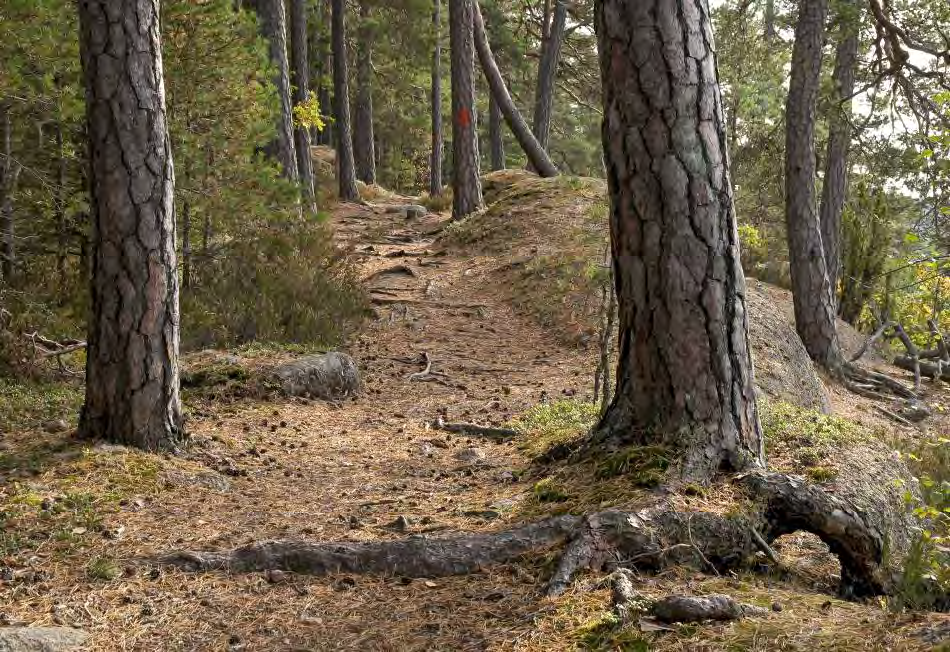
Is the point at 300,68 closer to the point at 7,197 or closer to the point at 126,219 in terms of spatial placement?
the point at 7,197

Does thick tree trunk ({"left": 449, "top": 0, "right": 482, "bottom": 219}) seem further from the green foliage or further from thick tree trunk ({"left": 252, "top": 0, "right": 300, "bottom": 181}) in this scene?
the green foliage

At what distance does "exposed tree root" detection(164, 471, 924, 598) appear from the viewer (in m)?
3.44

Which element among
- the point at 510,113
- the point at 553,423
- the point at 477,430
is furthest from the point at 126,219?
the point at 510,113

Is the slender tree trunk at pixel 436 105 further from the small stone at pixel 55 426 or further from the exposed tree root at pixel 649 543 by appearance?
the exposed tree root at pixel 649 543

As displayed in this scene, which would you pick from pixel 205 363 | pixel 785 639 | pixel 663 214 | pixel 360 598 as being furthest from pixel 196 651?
pixel 205 363

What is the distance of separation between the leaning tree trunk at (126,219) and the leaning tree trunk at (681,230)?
2.68m

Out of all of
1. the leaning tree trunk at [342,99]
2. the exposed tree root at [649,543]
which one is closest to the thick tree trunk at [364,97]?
the leaning tree trunk at [342,99]

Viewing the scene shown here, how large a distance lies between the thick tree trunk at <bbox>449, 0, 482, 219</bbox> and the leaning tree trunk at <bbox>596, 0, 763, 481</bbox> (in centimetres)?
1141

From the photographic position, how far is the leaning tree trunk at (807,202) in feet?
33.8

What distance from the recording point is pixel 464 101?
50.3 feet

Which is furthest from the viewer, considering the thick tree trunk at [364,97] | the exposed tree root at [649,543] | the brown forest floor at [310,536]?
the thick tree trunk at [364,97]

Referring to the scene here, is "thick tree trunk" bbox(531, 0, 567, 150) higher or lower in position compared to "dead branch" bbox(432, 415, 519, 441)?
higher

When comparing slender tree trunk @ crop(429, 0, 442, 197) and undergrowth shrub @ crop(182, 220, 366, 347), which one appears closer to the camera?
Result: undergrowth shrub @ crop(182, 220, 366, 347)

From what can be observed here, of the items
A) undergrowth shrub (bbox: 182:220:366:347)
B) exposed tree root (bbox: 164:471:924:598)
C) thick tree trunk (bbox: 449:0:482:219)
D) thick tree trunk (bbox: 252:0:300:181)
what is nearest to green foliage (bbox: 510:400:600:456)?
exposed tree root (bbox: 164:471:924:598)
